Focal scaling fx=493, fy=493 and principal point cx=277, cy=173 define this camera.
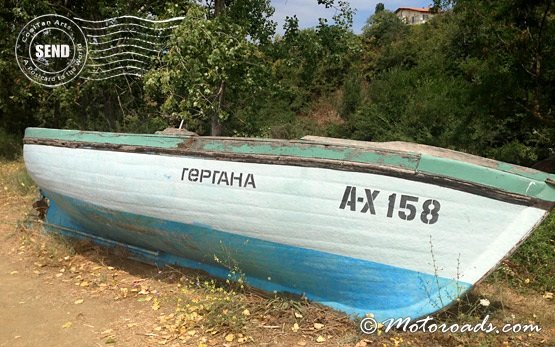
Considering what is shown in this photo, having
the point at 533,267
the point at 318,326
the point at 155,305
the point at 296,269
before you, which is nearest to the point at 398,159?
the point at 296,269

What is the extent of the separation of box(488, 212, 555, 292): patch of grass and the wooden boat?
1.55m

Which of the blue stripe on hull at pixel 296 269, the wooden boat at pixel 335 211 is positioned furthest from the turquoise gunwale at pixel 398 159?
the blue stripe on hull at pixel 296 269

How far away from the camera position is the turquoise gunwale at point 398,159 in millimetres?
2699

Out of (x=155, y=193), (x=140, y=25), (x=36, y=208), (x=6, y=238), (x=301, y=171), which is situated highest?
(x=140, y=25)

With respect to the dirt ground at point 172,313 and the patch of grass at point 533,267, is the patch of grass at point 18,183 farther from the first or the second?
the patch of grass at point 533,267

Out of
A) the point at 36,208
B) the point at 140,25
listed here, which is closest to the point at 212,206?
the point at 36,208

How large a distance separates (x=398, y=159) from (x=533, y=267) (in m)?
2.34

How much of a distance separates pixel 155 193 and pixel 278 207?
45.1 inches

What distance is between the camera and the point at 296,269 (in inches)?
133

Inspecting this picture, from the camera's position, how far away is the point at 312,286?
A: 341 cm

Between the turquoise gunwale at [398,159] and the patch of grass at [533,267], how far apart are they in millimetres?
1728

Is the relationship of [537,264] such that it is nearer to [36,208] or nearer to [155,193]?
[155,193]

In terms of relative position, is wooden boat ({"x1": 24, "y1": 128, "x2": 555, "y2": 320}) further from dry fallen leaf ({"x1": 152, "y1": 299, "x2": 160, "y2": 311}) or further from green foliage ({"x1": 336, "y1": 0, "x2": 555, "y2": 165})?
green foliage ({"x1": 336, "y1": 0, "x2": 555, "y2": 165})

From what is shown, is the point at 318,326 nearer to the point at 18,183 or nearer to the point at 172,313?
the point at 172,313
